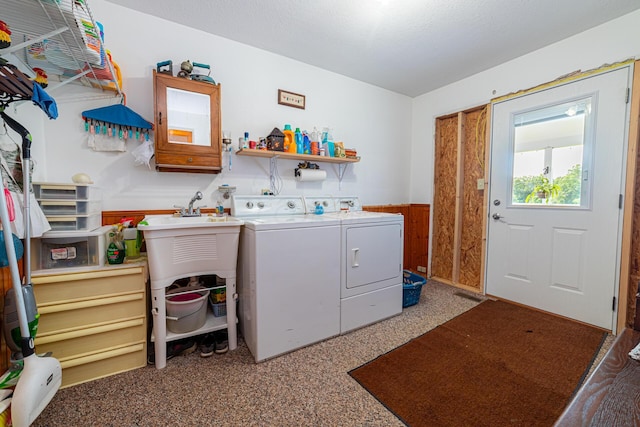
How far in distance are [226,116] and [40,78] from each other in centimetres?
113

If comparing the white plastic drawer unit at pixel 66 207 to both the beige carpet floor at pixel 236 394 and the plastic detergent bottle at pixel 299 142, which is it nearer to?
the beige carpet floor at pixel 236 394

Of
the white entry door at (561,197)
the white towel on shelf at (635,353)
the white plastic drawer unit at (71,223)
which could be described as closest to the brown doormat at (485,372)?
the white entry door at (561,197)

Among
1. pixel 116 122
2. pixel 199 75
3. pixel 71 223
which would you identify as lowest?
pixel 71 223

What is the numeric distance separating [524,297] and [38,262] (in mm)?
3881

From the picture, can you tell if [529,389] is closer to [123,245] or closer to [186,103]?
[123,245]

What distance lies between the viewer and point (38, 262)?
1.43 m

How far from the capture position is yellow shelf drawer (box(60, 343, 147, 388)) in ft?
4.72

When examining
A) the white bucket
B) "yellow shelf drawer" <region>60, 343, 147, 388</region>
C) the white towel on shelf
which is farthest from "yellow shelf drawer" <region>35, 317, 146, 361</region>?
the white towel on shelf

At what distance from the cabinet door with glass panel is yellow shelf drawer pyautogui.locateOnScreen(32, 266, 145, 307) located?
2.70 ft

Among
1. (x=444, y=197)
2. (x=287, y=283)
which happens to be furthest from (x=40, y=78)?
(x=444, y=197)

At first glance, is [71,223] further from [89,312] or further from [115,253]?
[89,312]

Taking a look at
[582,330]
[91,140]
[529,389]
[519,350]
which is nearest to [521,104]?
[582,330]

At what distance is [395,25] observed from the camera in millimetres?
2053

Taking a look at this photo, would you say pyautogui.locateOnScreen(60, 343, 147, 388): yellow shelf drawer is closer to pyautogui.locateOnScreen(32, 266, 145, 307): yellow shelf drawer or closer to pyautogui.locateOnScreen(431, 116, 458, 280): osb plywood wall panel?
pyautogui.locateOnScreen(32, 266, 145, 307): yellow shelf drawer
